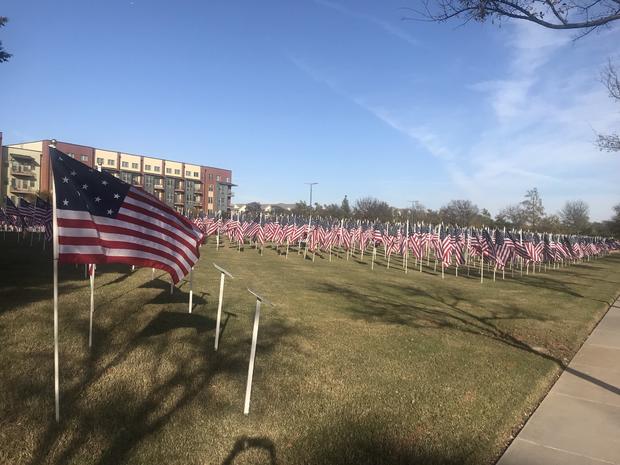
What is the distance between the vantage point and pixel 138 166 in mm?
96375

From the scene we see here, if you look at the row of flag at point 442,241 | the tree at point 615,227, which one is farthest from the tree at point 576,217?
the row of flag at point 442,241

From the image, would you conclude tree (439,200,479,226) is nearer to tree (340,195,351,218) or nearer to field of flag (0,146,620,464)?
tree (340,195,351,218)

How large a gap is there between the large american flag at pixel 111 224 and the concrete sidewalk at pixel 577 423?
5.17 m

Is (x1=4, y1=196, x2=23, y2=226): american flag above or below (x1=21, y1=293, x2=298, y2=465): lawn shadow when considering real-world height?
above

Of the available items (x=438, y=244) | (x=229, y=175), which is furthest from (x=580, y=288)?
(x=229, y=175)

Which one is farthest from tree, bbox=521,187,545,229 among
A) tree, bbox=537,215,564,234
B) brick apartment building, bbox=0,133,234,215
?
brick apartment building, bbox=0,133,234,215

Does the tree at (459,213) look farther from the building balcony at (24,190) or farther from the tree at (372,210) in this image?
the building balcony at (24,190)

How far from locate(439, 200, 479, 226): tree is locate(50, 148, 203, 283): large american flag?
258 feet

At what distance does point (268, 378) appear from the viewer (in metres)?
6.74

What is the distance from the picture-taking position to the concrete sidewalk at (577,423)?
4906 mm

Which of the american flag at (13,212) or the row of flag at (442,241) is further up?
the american flag at (13,212)

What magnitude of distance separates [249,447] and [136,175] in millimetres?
98587

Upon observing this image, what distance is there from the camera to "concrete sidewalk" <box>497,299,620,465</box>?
491 cm

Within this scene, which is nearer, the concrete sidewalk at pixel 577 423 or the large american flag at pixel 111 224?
the concrete sidewalk at pixel 577 423
